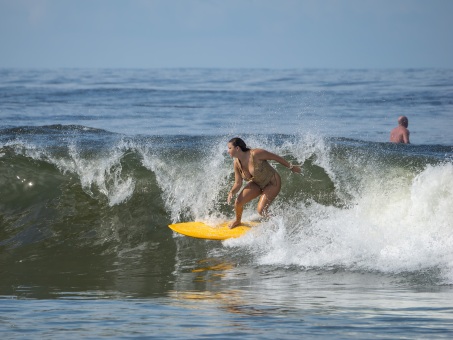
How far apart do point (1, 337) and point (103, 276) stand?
3.25 m

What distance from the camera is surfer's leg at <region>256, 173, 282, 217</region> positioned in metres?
10.5

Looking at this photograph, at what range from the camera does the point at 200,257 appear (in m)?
10.2

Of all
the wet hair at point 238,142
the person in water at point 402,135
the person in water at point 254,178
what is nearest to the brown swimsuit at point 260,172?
the person in water at point 254,178

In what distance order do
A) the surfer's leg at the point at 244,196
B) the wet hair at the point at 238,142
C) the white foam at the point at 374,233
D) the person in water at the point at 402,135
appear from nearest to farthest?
the white foam at the point at 374,233 → the wet hair at the point at 238,142 → the surfer's leg at the point at 244,196 → the person in water at the point at 402,135

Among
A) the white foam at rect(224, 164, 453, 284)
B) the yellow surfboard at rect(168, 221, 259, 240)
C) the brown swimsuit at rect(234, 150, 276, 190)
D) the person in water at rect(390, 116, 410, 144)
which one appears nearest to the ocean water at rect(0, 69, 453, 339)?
the white foam at rect(224, 164, 453, 284)

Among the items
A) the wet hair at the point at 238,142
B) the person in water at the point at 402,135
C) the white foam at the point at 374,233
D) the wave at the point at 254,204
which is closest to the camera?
the white foam at the point at 374,233

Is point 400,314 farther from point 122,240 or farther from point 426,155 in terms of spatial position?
point 426,155

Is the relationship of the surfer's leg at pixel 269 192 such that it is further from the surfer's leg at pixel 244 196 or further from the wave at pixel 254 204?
the wave at pixel 254 204

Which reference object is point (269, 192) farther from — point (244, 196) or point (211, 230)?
point (211, 230)

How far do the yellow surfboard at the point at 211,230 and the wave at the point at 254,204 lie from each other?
0.49ft

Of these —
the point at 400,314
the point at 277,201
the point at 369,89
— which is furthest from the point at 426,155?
the point at 369,89

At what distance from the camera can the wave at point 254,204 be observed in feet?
31.9

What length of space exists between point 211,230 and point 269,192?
900 millimetres

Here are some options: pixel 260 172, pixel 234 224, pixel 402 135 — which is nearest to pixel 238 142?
pixel 260 172
